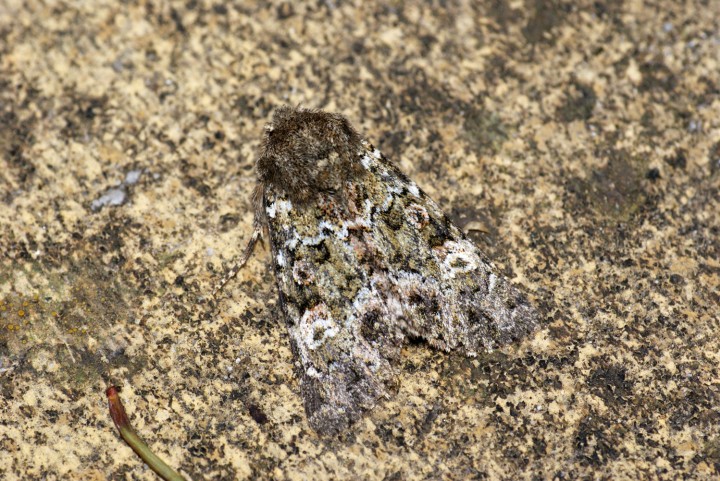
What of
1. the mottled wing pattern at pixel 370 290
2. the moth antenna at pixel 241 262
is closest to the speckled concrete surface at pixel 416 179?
the moth antenna at pixel 241 262

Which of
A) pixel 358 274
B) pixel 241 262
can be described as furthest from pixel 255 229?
pixel 358 274

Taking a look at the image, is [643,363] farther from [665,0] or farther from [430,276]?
[665,0]

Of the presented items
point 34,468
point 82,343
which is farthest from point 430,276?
point 34,468

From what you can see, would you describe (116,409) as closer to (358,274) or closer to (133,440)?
(133,440)

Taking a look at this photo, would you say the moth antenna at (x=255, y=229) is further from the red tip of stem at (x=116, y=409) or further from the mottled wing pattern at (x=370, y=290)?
the red tip of stem at (x=116, y=409)

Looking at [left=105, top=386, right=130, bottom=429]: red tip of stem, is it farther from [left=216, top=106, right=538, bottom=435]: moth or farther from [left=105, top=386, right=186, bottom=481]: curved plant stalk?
[left=216, top=106, right=538, bottom=435]: moth

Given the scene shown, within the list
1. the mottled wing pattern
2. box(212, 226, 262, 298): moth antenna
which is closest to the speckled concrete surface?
box(212, 226, 262, 298): moth antenna

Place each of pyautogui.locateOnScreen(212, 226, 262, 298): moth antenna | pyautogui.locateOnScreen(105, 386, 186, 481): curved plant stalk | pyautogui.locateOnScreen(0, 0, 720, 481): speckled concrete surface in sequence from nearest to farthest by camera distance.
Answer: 1. pyautogui.locateOnScreen(105, 386, 186, 481): curved plant stalk
2. pyautogui.locateOnScreen(0, 0, 720, 481): speckled concrete surface
3. pyautogui.locateOnScreen(212, 226, 262, 298): moth antenna
